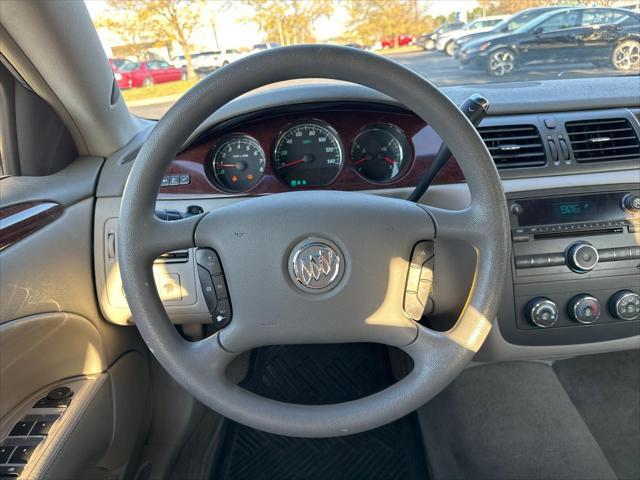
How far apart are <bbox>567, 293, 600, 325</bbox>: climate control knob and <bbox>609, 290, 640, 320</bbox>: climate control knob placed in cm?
5

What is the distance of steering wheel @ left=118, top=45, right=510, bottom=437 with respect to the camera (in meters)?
1.02

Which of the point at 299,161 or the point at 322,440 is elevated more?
the point at 299,161

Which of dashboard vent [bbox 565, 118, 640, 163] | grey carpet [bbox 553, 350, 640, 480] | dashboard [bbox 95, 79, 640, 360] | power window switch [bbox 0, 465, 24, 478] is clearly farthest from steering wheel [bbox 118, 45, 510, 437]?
grey carpet [bbox 553, 350, 640, 480]

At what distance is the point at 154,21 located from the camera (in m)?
1.82

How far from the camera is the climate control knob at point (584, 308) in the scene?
1673 mm

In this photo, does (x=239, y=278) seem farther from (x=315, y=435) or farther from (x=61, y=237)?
(x=61, y=237)

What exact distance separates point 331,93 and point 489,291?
832 millimetres

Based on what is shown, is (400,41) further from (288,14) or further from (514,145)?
(514,145)

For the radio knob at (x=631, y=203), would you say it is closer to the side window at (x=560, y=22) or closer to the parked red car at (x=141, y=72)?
the side window at (x=560, y=22)

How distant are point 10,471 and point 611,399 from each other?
2.19 meters

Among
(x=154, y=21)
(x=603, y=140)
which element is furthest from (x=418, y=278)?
(x=154, y=21)

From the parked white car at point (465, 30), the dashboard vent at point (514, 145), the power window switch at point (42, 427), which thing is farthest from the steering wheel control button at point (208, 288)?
the parked white car at point (465, 30)

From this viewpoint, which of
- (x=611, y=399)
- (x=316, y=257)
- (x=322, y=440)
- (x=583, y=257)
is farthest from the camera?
(x=611, y=399)

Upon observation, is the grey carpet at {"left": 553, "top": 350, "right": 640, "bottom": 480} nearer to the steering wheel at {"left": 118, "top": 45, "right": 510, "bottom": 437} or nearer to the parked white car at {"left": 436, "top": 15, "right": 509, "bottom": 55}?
the steering wheel at {"left": 118, "top": 45, "right": 510, "bottom": 437}
